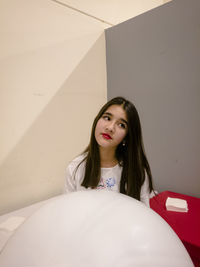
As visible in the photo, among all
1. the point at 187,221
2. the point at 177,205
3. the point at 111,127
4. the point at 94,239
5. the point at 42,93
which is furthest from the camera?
the point at 42,93

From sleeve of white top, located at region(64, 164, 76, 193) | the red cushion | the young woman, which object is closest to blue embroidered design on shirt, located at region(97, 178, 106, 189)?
the young woman

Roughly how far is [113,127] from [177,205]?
613 millimetres

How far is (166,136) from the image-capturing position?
4.62 feet

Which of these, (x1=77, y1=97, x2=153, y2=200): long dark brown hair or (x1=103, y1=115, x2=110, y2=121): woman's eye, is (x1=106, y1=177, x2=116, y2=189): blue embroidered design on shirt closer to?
(x1=77, y1=97, x2=153, y2=200): long dark brown hair

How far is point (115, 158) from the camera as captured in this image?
3.60 feet

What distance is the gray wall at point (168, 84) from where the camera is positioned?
4.14 ft

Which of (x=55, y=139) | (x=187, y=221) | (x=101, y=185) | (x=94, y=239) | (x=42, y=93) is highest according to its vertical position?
(x=42, y=93)

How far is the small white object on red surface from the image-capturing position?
3.69 feet

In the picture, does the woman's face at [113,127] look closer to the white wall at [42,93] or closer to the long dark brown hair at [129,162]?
the long dark brown hair at [129,162]

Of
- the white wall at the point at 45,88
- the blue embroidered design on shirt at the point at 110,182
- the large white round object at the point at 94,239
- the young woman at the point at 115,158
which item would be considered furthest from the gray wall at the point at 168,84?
the large white round object at the point at 94,239

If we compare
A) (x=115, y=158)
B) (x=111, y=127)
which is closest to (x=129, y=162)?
(x=115, y=158)

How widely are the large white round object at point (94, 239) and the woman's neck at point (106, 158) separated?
65cm

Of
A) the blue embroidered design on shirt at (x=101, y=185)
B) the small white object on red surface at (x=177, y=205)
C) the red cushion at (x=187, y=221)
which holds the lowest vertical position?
the red cushion at (x=187, y=221)

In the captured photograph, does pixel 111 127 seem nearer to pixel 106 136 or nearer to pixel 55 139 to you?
pixel 106 136
